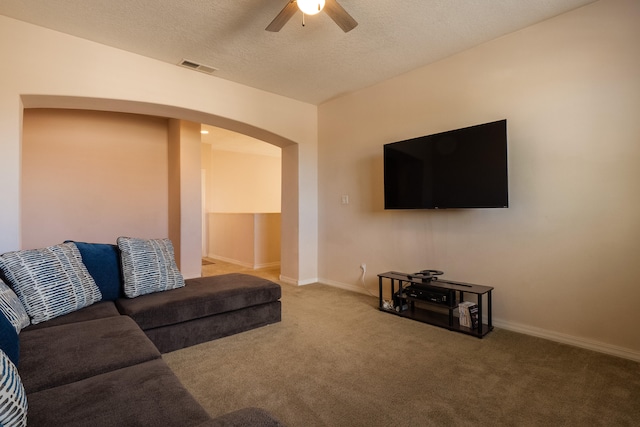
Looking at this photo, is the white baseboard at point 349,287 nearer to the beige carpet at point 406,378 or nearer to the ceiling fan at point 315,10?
the beige carpet at point 406,378

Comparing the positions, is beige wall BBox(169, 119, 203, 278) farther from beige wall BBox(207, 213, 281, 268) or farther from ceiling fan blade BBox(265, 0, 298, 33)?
ceiling fan blade BBox(265, 0, 298, 33)

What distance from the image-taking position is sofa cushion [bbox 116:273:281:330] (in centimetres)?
227

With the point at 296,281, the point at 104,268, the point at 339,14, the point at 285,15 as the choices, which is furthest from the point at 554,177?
the point at 104,268

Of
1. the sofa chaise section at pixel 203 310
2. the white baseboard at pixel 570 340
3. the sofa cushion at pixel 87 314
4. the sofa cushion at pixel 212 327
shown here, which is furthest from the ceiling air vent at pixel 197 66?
the white baseboard at pixel 570 340

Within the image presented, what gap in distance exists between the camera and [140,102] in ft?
10.4

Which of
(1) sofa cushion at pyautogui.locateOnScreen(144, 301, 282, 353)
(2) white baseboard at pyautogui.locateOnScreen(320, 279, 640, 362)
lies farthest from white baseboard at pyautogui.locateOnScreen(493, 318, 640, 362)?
(1) sofa cushion at pyautogui.locateOnScreen(144, 301, 282, 353)

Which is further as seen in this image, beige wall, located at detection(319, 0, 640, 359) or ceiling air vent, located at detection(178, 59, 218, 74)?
ceiling air vent, located at detection(178, 59, 218, 74)

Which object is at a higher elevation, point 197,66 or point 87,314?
point 197,66

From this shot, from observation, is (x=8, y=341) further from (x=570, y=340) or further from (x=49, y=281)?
(x=570, y=340)

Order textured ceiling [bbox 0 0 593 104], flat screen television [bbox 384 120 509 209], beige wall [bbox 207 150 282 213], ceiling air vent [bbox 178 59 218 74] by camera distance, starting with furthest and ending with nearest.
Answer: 1. beige wall [bbox 207 150 282 213]
2. ceiling air vent [bbox 178 59 218 74]
3. flat screen television [bbox 384 120 509 209]
4. textured ceiling [bbox 0 0 593 104]

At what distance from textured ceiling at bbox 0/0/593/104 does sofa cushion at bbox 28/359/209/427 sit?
2547 millimetres

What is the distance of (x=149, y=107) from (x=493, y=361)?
3890 millimetres

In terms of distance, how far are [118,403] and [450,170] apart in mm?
2919

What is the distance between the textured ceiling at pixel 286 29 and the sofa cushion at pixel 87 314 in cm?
228
